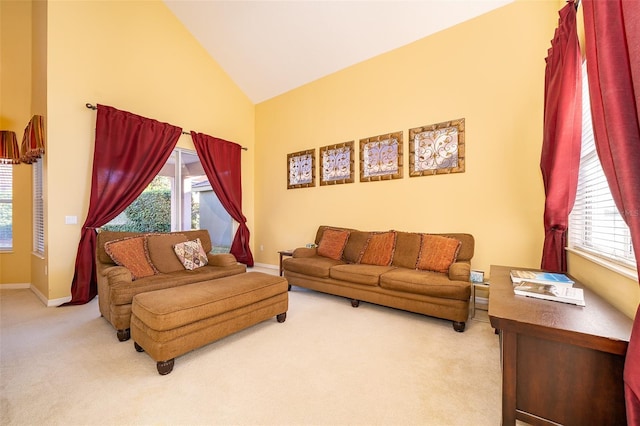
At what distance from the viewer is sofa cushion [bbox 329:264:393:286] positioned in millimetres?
3113

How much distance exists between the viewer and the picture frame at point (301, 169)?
16.0 ft

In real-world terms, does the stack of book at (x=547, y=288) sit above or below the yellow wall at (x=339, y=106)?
below

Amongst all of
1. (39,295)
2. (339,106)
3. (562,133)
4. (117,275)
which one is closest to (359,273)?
(562,133)

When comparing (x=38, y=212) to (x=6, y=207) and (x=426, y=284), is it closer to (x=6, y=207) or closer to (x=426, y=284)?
(x=6, y=207)

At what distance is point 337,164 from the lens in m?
4.56

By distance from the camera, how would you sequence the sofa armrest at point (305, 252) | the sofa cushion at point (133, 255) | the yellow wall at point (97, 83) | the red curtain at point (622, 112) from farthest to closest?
1. the sofa armrest at point (305, 252)
2. the yellow wall at point (97, 83)
3. the sofa cushion at point (133, 255)
4. the red curtain at point (622, 112)

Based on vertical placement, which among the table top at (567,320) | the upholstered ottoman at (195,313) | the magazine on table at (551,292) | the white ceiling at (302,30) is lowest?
the upholstered ottoman at (195,313)

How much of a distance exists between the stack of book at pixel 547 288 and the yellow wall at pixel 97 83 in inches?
190

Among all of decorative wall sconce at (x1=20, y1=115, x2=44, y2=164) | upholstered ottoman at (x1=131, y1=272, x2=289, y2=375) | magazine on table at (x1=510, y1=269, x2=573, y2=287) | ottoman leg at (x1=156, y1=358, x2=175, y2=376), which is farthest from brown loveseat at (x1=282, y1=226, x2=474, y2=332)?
decorative wall sconce at (x1=20, y1=115, x2=44, y2=164)

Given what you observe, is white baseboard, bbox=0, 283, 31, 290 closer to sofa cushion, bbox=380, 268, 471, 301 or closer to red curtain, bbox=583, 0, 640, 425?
sofa cushion, bbox=380, 268, 471, 301

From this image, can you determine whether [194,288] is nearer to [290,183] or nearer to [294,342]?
[294,342]

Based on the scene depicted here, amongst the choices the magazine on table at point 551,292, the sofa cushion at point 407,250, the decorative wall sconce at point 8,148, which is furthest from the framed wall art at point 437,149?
the decorative wall sconce at point 8,148

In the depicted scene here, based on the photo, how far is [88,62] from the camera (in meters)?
3.64

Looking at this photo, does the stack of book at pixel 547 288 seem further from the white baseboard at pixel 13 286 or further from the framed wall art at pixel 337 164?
the white baseboard at pixel 13 286
